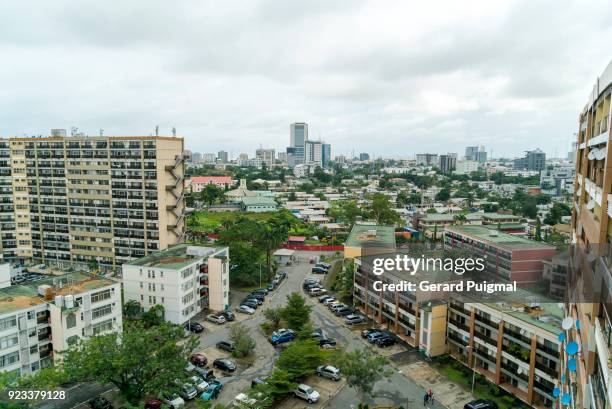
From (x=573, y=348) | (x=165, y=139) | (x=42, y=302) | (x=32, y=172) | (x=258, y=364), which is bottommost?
(x=258, y=364)

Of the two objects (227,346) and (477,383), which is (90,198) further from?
(477,383)

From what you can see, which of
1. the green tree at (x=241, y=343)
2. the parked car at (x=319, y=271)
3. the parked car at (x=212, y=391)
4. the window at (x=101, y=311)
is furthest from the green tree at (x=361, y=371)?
the parked car at (x=319, y=271)

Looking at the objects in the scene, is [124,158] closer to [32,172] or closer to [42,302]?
[32,172]

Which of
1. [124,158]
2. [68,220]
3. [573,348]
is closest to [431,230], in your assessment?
[124,158]

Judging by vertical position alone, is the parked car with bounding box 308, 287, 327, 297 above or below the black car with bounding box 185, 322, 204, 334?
above

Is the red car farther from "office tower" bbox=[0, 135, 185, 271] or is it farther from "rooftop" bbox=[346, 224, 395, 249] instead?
"rooftop" bbox=[346, 224, 395, 249]

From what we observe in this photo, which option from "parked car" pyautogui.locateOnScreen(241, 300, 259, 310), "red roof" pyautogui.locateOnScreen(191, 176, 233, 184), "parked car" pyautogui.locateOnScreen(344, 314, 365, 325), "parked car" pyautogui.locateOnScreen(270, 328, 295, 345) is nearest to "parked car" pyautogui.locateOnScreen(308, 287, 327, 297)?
"parked car" pyautogui.locateOnScreen(241, 300, 259, 310)
